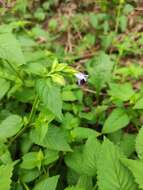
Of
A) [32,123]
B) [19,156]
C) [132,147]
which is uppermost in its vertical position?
[32,123]

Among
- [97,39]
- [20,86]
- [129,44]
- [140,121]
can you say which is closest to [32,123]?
[20,86]

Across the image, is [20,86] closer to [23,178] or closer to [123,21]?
[23,178]

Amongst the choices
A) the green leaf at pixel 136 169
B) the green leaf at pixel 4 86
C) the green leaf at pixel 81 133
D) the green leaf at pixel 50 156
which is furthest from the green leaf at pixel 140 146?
the green leaf at pixel 4 86

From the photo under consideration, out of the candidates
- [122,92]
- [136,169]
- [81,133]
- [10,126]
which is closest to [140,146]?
[136,169]

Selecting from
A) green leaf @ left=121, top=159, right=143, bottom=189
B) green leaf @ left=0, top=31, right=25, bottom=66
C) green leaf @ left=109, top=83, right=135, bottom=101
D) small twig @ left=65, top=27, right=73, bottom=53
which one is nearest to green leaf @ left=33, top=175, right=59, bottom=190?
green leaf @ left=121, top=159, right=143, bottom=189

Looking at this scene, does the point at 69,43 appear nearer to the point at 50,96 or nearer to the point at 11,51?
the point at 11,51

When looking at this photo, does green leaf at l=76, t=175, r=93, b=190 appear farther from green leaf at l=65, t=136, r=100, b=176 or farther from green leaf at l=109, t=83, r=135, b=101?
green leaf at l=109, t=83, r=135, b=101

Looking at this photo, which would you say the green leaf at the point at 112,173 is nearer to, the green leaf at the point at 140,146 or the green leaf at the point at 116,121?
the green leaf at the point at 140,146
